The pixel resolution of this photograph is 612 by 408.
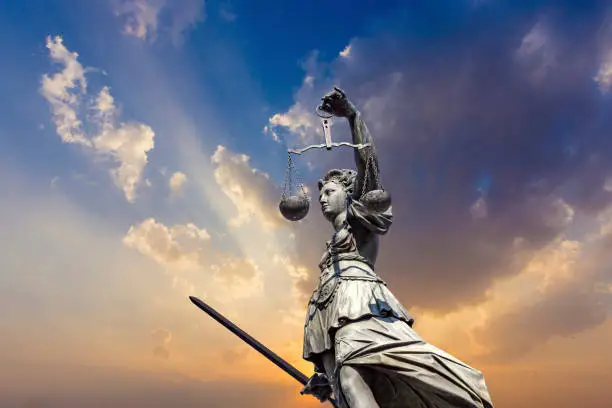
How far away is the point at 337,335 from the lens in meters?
7.16

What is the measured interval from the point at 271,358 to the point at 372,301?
252 cm

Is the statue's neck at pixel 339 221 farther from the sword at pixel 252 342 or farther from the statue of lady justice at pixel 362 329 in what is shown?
the sword at pixel 252 342

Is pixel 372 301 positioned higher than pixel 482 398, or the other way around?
pixel 372 301

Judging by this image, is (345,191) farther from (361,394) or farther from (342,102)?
(361,394)

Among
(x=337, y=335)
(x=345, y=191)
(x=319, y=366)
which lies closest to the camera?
(x=337, y=335)

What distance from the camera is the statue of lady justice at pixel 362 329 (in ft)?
21.9

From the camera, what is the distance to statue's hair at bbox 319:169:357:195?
864 centimetres

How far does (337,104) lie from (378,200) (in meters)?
1.50

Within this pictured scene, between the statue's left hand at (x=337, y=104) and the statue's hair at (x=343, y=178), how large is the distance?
939 mm

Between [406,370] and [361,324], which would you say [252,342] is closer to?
[361,324]

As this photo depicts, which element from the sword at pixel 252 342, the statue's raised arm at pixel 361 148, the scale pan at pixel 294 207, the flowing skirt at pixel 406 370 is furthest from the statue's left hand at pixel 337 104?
the sword at pixel 252 342

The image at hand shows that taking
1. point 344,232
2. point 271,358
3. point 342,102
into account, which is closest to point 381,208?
point 344,232

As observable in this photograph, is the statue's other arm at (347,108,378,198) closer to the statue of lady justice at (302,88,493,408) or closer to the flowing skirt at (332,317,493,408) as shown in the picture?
the statue of lady justice at (302,88,493,408)

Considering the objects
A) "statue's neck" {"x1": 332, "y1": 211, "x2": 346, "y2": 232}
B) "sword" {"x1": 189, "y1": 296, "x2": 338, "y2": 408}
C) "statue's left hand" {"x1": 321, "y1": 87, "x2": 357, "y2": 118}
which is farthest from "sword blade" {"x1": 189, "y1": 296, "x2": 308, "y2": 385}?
"statue's left hand" {"x1": 321, "y1": 87, "x2": 357, "y2": 118}
